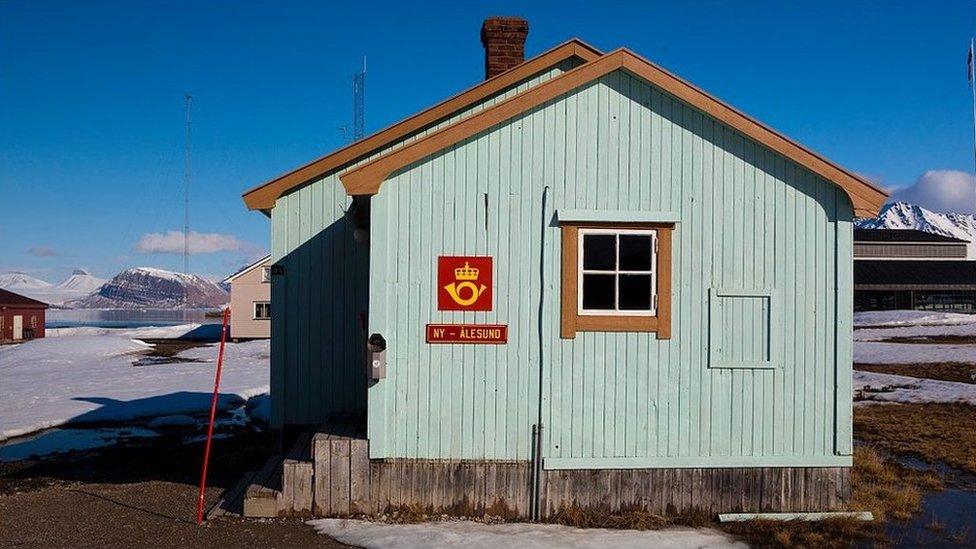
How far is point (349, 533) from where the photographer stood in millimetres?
7805

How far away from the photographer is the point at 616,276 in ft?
27.8

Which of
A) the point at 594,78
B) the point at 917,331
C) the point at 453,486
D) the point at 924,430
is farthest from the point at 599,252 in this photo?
the point at 917,331

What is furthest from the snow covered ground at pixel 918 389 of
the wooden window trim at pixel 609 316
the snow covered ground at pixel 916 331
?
the snow covered ground at pixel 916 331

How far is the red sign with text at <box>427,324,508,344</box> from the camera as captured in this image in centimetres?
838

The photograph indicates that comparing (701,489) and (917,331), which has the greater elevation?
(917,331)

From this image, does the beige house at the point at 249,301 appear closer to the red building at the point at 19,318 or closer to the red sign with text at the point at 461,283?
the red building at the point at 19,318

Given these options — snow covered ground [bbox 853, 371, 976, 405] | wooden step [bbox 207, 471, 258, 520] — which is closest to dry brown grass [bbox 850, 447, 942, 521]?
wooden step [bbox 207, 471, 258, 520]

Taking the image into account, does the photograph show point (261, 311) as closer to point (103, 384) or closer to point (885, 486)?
point (103, 384)

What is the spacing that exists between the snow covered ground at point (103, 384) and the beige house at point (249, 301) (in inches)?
304

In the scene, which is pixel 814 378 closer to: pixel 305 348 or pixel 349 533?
pixel 349 533

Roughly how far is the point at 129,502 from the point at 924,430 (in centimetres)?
1338

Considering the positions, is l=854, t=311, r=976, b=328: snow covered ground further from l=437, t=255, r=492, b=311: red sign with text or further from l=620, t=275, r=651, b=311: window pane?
l=437, t=255, r=492, b=311: red sign with text

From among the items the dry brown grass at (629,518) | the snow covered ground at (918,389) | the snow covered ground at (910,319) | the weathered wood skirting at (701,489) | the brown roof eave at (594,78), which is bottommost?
the dry brown grass at (629,518)

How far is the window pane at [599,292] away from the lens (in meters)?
8.50
